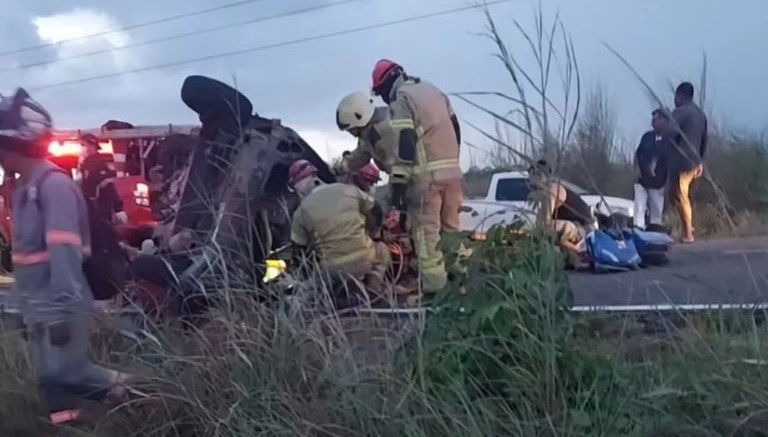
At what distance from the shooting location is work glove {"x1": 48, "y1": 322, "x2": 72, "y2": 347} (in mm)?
6289

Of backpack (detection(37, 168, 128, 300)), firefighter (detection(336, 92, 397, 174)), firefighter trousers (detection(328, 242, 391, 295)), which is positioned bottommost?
firefighter trousers (detection(328, 242, 391, 295))

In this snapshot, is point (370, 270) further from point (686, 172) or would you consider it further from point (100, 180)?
point (100, 180)

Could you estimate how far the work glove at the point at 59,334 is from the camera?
6289 mm

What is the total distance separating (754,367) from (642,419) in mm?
456

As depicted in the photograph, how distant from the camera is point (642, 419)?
4.90m

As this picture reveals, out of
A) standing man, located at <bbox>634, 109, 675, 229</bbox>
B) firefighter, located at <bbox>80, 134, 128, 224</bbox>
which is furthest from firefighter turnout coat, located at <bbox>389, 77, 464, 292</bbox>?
standing man, located at <bbox>634, 109, 675, 229</bbox>

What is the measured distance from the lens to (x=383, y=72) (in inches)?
404

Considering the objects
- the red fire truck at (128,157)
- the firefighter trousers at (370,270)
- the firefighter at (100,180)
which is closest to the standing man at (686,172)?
the firefighter trousers at (370,270)

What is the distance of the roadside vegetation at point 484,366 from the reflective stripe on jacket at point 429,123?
3401 millimetres

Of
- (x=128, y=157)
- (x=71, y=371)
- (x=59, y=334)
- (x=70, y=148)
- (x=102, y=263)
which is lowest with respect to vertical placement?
(x=71, y=371)

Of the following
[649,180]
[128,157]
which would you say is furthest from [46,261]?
[649,180]

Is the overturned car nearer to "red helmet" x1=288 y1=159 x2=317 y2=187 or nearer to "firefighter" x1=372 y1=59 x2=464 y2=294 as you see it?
"red helmet" x1=288 y1=159 x2=317 y2=187

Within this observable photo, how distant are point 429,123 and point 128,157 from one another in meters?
7.32

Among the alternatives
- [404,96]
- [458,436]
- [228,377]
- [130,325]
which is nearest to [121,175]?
[404,96]
